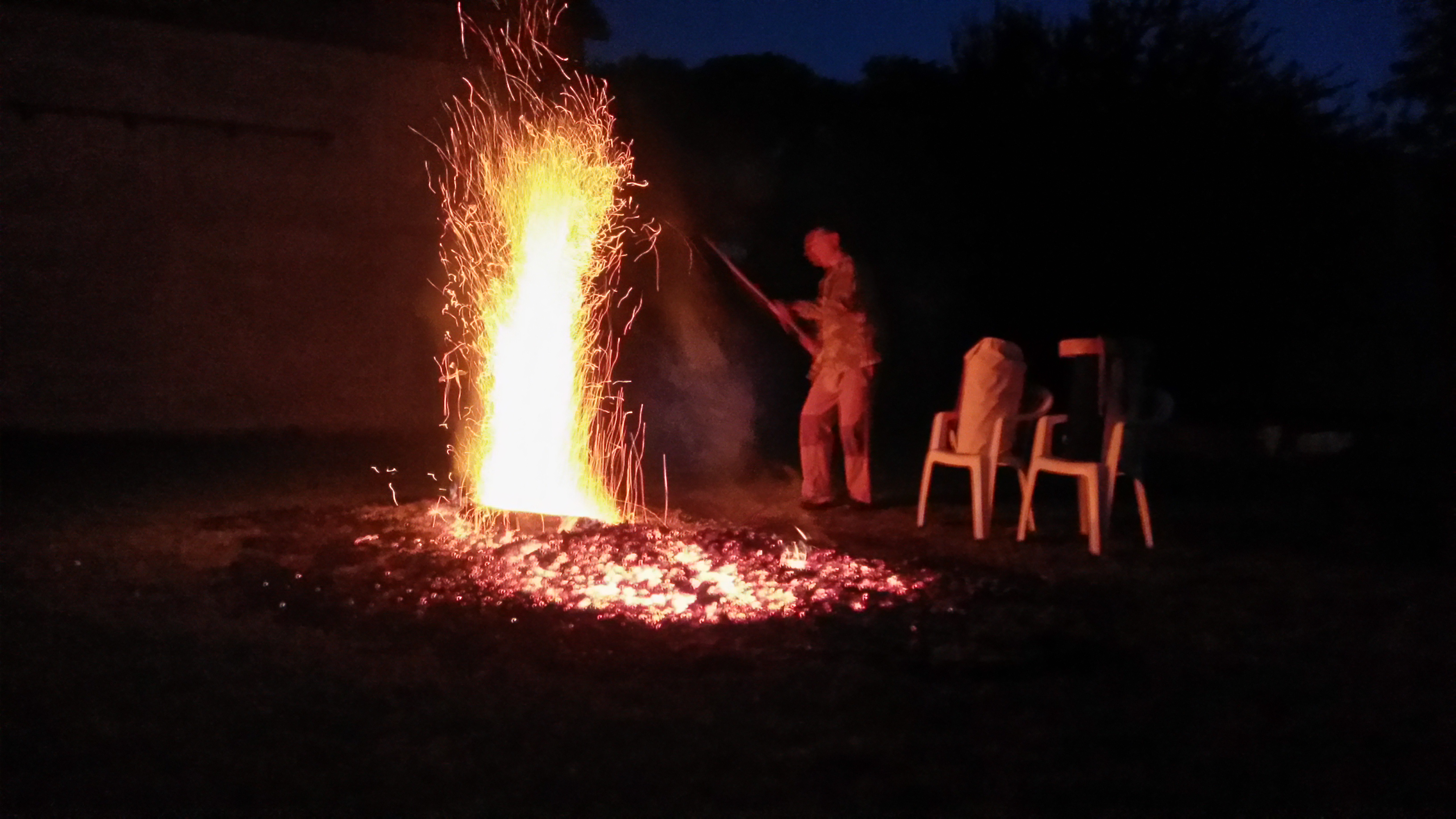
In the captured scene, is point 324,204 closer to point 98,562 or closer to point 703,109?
point 703,109

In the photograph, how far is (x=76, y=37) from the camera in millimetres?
11422

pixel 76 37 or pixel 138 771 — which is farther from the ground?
pixel 76 37

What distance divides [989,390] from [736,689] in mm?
3688

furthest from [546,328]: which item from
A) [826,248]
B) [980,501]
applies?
[980,501]

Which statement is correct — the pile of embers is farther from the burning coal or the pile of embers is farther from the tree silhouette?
the tree silhouette

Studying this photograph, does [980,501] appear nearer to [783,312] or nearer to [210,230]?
[783,312]

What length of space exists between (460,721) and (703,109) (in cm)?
1318

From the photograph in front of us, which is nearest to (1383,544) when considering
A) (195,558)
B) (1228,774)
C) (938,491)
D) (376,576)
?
(938,491)

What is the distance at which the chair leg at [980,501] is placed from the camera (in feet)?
25.0

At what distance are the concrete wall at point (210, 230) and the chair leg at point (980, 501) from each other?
7.42 m

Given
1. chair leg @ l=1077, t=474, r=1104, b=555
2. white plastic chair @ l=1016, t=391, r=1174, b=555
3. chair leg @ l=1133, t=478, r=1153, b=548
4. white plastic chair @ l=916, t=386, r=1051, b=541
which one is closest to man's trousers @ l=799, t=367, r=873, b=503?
white plastic chair @ l=916, t=386, r=1051, b=541

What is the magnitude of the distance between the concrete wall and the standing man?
6017 millimetres

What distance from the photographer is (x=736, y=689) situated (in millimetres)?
4539

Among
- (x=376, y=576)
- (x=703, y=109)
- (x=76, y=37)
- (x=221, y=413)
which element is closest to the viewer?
(x=376, y=576)
